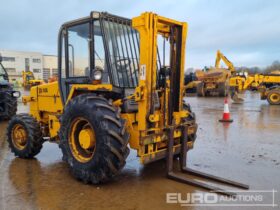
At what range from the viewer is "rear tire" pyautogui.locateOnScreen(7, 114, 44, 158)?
580cm

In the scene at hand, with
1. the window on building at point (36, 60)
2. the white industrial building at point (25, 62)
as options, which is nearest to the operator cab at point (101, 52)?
the white industrial building at point (25, 62)

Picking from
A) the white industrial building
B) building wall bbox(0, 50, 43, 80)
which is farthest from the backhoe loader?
building wall bbox(0, 50, 43, 80)

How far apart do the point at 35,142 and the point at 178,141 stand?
2.94 meters

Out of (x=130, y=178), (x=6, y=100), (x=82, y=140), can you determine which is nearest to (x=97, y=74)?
(x=82, y=140)

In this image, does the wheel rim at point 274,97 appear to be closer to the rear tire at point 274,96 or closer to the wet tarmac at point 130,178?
the rear tire at point 274,96

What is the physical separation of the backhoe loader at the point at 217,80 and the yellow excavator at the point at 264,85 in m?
4.27

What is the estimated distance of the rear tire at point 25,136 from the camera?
229 inches

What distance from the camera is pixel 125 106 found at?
4691mm

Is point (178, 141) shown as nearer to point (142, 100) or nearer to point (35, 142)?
point (142, 100)

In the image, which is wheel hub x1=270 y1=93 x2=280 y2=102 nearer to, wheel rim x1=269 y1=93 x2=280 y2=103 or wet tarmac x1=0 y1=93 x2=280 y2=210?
wheel rim x1=269 y1=93 x2=280 y2=103

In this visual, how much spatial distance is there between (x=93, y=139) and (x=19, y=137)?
245 cm
